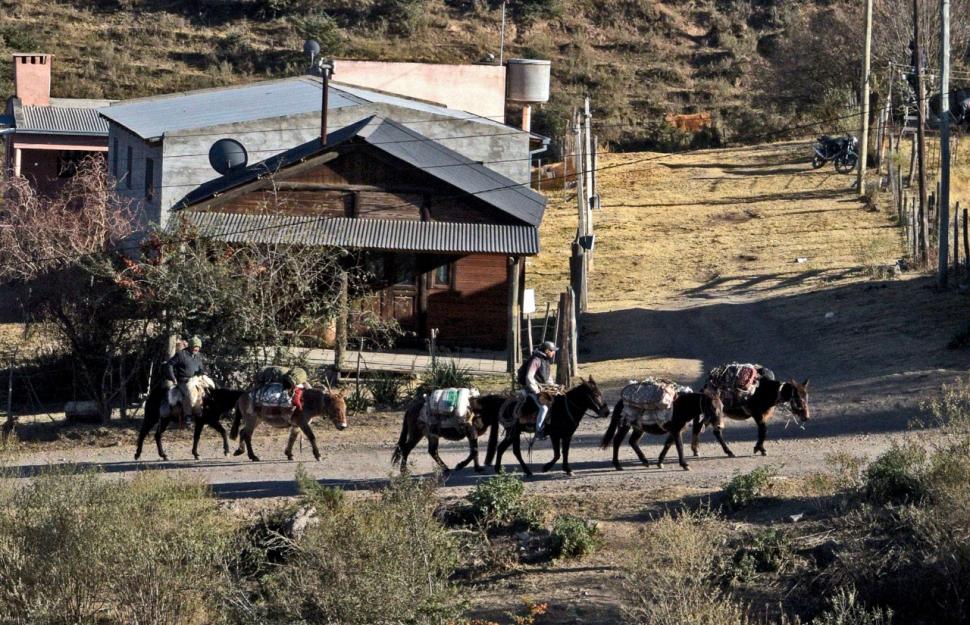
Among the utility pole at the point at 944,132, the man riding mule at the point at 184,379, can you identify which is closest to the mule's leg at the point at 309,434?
the man riding mule at the point at 184,379

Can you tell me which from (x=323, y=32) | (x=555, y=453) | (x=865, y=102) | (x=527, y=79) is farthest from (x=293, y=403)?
(x=323, y=32)

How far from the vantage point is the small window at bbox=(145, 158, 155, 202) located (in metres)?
31.3

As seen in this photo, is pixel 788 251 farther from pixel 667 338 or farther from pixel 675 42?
pixel 675 42

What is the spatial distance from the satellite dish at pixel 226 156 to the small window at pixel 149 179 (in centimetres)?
190

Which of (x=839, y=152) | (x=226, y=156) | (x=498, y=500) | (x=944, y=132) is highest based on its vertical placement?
(x=839, y=152)

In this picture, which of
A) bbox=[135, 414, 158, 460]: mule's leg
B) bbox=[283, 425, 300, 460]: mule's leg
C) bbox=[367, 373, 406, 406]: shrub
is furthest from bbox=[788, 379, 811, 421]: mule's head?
bbox=[135, 414, 158, 460]: mule's leg

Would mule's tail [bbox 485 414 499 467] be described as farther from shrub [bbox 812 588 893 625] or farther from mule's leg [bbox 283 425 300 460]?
shrub [bbox 812 588 893 625]

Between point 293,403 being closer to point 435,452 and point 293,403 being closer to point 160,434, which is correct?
point 435,452

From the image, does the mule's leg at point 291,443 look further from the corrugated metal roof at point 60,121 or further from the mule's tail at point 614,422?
the corrugated metal roof at point 60,121

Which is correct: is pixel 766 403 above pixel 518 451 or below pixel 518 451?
above

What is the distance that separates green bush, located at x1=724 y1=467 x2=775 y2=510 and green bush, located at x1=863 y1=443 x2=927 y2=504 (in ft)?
3.96

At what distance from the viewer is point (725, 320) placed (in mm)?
31547

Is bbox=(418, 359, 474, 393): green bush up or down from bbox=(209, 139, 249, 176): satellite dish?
down

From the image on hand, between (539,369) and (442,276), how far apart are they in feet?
43.5
